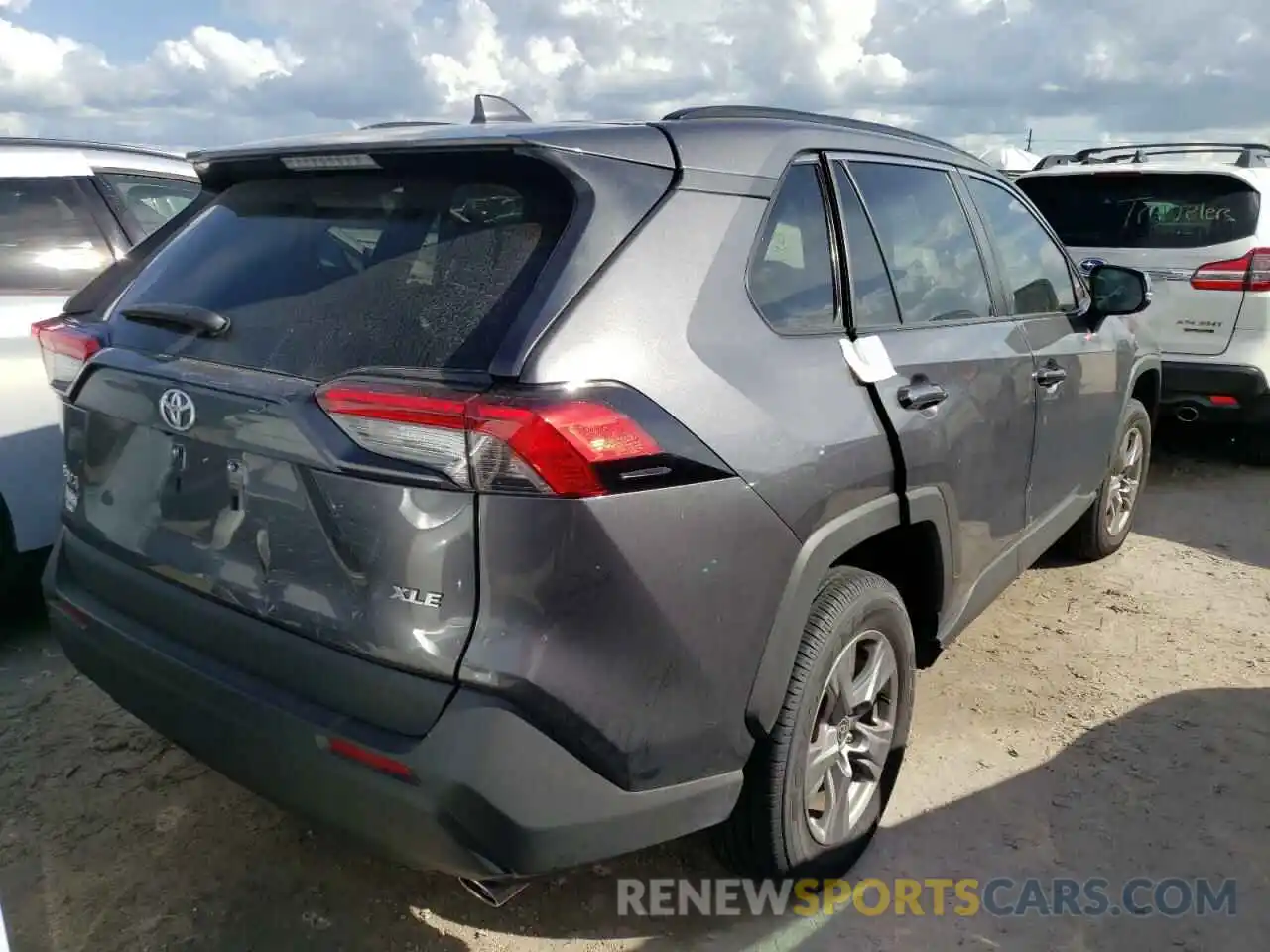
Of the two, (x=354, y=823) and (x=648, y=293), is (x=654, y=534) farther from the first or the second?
(x=354, y=823)

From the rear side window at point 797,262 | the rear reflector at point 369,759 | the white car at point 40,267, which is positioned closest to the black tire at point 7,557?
the white car at point 40,267

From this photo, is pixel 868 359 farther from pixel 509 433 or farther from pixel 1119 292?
pixel 1119 292

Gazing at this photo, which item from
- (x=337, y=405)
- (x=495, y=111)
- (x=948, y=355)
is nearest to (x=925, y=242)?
(x=948, y=355)

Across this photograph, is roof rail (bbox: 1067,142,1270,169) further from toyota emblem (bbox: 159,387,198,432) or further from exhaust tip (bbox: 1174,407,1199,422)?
toyota emblem (bbox: 159,387,198,432)

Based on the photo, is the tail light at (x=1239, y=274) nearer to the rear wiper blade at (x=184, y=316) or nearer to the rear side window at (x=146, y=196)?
the rear side window at (x=146, y=196)

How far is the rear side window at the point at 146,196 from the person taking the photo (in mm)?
4129

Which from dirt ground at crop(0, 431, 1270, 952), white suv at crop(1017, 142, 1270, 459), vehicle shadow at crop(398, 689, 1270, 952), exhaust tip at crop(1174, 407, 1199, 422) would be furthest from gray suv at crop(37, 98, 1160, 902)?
exhaust tip at crop(1174, 407, 1199, 422)

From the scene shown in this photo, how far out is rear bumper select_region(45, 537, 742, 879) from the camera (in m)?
1.74

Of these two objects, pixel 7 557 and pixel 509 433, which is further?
pixel 7 557

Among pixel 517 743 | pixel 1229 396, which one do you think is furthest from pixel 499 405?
pixel 1229 396

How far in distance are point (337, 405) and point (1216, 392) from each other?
5.65m

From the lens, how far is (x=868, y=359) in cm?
246

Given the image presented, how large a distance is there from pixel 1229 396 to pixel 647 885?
496cm

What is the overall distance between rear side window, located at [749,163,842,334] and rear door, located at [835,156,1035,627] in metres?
0.12
